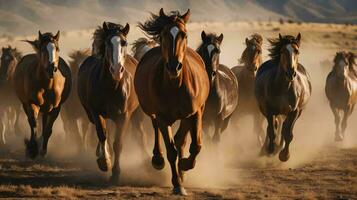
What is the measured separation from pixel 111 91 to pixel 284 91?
4.17 m

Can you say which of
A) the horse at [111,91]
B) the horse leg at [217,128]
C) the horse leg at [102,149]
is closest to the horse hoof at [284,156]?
the horse leg at [217,128]

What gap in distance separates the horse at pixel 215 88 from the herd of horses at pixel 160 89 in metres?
0.02

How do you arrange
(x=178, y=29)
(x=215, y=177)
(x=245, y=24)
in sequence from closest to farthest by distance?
(x=178, y=29) < (x=215, y=177) < (x=245, y=24)

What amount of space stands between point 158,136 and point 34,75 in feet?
14.5

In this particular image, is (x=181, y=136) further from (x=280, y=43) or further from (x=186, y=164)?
(x=280, y=43)

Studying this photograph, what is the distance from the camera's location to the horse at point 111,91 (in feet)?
37.1

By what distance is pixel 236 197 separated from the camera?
9844mm

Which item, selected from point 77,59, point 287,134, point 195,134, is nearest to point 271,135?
point 287,134

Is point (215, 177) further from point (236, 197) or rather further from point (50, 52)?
point (50, 52)

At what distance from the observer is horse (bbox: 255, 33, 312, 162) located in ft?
44.1

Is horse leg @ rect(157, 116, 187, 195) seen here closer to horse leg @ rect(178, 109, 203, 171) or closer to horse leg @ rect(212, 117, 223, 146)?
horse leg @ rect(178, 109, 203, 171)

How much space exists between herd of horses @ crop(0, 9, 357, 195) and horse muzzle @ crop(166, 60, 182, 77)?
0.05 ft

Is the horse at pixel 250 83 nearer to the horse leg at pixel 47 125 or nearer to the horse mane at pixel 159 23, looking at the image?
the horse leg at pixel 47 125

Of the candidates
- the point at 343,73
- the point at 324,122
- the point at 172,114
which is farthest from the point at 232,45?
the point at 172,114
